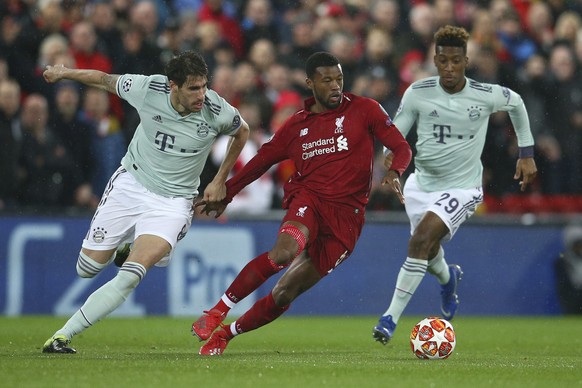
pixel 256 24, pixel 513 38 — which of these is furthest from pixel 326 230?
pixel 513 38

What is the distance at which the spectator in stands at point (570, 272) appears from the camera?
16.2m

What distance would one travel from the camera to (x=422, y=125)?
37.8 feet

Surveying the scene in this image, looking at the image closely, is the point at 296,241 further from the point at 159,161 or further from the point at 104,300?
the point at 104,300

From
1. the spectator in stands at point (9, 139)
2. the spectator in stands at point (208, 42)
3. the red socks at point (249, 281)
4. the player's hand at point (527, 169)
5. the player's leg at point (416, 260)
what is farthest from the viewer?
the spectator in stands at point (208, 42)

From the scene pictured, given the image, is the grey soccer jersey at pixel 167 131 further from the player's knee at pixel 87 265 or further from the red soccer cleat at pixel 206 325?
the red soccer cleat at pixel 206 325

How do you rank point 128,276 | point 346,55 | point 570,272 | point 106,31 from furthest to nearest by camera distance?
point 346,55
point 570,272
point 106,31
point 128,276

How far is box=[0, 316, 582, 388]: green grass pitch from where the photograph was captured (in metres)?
7.72

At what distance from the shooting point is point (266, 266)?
31.4ft

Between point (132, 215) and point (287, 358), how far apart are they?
1.77 metres

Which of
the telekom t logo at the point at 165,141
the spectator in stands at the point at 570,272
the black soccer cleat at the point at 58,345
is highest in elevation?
the telekom t logo at the point at 165,141

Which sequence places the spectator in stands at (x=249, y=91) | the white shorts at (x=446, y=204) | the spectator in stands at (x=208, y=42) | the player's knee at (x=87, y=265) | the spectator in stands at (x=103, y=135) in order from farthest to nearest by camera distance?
the spectator in stands at (x=208, y=42)
the spectator in stands at (x=249, y=91)
the spectator in stands at (x=103, y=135)
the white shorts at (x=446, y=204)
the player's knee at (x=87, y=265)

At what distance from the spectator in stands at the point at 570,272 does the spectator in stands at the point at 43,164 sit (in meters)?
6.71

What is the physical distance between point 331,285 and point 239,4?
487cm

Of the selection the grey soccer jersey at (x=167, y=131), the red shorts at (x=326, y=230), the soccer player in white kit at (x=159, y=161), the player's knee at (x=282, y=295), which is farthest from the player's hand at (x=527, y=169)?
the grey soccer jersey at (x=167, y=131)
